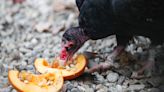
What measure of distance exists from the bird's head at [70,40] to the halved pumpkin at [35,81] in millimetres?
235

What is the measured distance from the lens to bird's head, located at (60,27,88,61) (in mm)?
3383

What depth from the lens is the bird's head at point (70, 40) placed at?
3.38m

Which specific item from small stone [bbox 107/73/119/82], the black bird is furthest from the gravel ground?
the black bird

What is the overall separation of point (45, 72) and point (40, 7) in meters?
1.74

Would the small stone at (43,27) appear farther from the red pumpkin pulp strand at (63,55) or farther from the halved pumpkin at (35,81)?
the halved pumpkin at (35,81)

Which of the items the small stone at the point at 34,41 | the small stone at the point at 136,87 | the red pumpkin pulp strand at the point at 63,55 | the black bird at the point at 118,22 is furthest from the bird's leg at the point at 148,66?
the small stone at the point at 34,41

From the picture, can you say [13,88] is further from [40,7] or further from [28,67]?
[40,7]

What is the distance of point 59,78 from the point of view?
3104 mm

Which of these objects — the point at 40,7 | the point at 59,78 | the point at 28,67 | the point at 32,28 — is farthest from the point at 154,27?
the point at 40,7

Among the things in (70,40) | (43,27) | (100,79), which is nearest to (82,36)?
(70,40)

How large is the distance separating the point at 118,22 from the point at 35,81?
728mm

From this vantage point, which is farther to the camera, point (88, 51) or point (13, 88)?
point (88, 51)

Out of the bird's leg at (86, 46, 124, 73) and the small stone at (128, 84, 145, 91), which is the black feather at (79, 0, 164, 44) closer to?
the bird's leg at (86, 46, 124, 73)

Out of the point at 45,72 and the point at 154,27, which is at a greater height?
the point at 154,27
